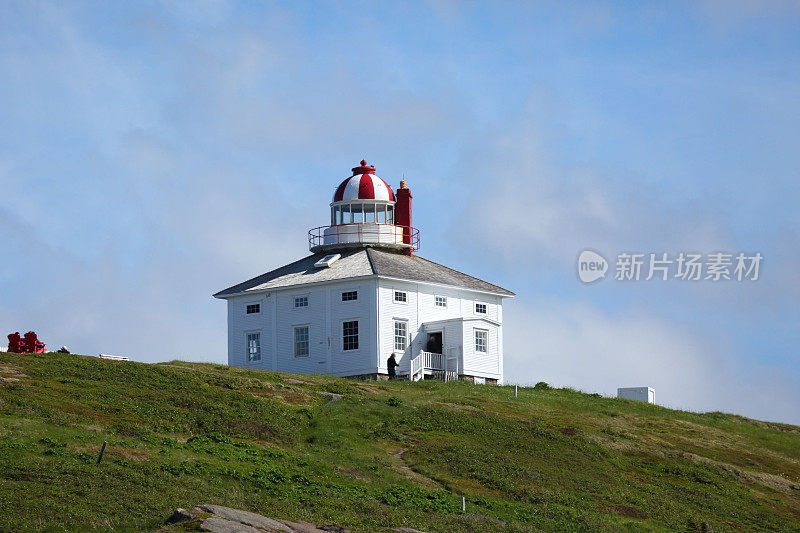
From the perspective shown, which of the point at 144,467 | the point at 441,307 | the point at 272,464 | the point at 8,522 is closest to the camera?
the point at 8,522

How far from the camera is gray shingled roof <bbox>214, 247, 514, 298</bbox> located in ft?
166

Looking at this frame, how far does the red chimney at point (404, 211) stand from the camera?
56.6m

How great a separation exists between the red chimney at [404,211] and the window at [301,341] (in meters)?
8.51

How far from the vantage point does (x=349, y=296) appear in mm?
50094

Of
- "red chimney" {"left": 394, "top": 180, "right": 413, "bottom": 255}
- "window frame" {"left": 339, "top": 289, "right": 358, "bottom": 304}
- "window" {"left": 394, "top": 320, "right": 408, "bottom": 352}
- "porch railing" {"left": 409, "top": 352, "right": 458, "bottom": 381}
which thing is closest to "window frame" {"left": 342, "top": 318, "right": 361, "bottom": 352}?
"window frame" {"left": 339, "top": 289, "right": 358, "bottom": 304}

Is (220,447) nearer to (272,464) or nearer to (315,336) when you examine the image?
(272,464)

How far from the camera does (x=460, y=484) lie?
97.9 feet

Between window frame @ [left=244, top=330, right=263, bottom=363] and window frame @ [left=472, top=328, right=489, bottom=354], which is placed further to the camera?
window frame @ [left=244, top=330, right=263, bottom=363]

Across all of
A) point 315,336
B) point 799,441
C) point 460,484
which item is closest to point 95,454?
point 460,484

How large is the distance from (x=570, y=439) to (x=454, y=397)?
22.2 ft

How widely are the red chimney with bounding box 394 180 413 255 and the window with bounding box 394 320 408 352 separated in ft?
22.8

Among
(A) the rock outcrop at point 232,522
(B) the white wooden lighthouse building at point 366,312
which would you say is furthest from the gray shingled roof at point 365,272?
(A) the rock outcrop at point 232,522

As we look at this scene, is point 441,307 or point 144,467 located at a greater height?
point 441,307

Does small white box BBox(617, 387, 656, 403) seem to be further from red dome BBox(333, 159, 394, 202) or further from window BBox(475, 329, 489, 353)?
red dome BBox(333, 159, 394, 202)
